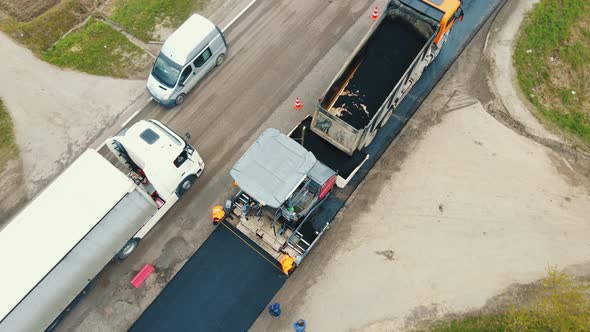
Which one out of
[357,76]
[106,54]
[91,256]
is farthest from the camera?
[106,54]

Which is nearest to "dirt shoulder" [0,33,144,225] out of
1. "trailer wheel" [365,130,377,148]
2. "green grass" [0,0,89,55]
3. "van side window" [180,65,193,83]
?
"green grass" [0,0,89,55]

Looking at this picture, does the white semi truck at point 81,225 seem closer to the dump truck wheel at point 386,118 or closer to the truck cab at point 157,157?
the truck cab at point 157,157

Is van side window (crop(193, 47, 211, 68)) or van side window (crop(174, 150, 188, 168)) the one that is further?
van side window (crop(193, 47, 211, 68))

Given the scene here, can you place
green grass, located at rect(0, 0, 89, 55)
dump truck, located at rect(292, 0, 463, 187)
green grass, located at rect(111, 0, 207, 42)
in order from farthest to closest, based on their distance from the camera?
1. green grass, located at rect(111, 0, 207, 42)
2. green grass, located at rect(0, 0, 89, 55)
3. dump truck, located at rect(292, 0, 463, 187)

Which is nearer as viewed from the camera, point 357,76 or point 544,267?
point 544,267

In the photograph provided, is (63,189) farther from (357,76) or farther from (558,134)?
(558,134)

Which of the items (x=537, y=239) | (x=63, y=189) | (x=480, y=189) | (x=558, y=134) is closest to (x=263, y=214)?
(x=63, y=189)

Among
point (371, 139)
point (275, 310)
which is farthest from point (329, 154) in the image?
point (275, 310)

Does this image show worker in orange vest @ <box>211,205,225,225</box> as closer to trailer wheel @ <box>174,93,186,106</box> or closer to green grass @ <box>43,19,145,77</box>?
trailer wheel @ <box>174,93,186,106</box>

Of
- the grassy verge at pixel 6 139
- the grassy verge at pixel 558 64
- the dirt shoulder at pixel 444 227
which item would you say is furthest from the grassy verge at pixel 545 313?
the grassy verge at pixel 6 139
